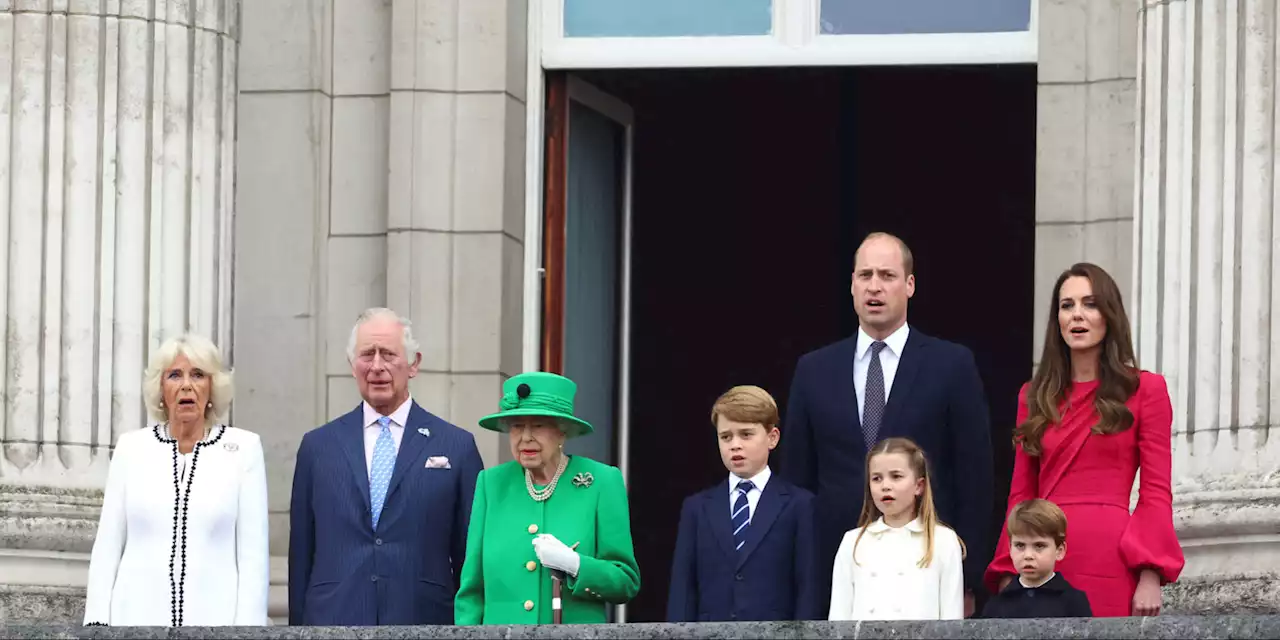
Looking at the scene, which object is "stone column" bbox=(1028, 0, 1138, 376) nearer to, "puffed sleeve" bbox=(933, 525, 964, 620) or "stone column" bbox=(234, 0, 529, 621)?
"stone column" bbox=(234, 0, 529, 621)

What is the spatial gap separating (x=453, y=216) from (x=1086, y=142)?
2836 mm

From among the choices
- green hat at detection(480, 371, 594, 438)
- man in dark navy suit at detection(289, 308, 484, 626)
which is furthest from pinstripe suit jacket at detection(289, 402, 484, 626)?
green hat at detection(480, 371, 594, 438)

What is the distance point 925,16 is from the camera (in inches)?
507

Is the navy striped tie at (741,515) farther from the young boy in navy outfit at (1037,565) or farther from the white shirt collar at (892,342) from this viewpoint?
the young boy in navy outfit at (1037,565)

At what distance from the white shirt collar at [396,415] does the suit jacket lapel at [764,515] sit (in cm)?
133

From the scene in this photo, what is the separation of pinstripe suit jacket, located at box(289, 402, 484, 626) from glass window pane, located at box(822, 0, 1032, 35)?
3754 mm

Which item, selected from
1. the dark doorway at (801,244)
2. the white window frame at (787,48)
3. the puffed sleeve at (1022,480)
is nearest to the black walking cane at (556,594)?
the puffed sleeve at (1022,480)

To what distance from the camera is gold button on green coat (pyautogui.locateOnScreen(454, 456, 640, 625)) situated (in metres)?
9.56

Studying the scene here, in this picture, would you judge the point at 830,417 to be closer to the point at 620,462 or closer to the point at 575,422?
the point at 575,422

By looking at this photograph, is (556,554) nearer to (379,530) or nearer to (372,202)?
(379,530)

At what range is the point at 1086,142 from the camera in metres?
12.2

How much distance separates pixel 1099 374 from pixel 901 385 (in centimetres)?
74

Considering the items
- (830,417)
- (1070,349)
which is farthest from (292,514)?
(1070,349)

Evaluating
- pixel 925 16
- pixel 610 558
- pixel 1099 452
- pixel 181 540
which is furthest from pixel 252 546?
pixel 925 16
